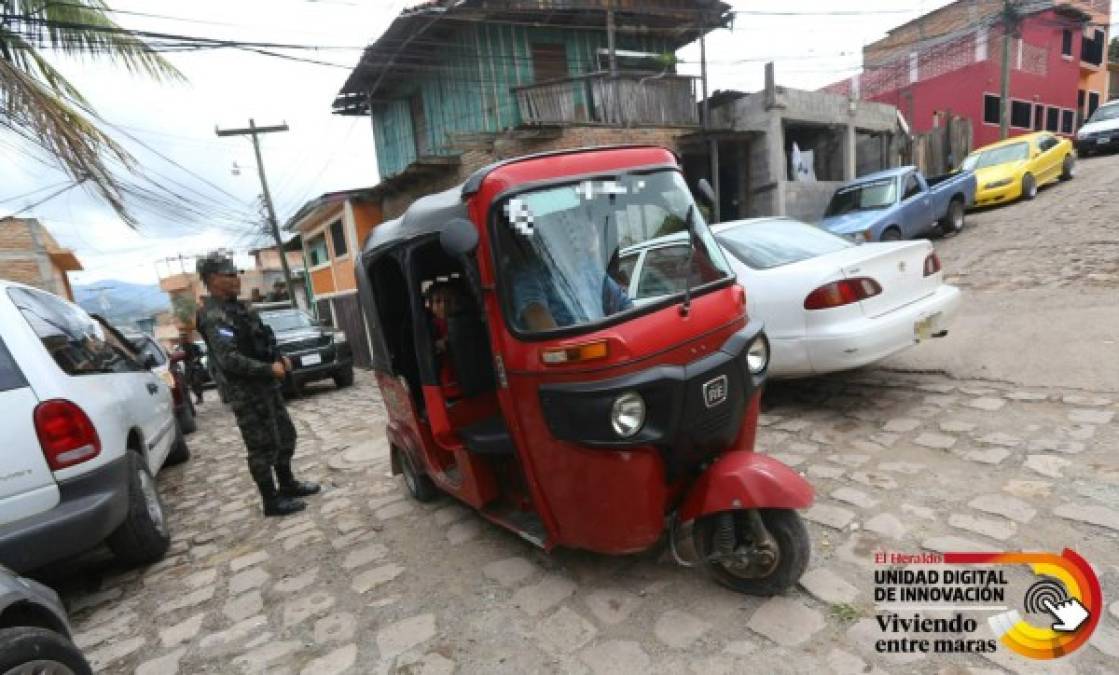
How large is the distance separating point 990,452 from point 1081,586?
1368 millimetres

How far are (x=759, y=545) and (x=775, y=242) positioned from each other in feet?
10.3

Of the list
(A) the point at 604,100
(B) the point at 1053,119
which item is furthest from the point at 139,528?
(B) the point at 1053,119

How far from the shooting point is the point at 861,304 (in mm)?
4008

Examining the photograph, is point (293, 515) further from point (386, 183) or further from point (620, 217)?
point (386, 183)

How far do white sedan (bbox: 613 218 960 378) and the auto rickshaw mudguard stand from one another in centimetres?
202

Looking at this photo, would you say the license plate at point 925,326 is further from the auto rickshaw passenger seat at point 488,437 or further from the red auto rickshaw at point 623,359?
the auto rickshaw passenger seat at point 488,437

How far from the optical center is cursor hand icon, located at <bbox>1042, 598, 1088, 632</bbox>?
2078mm

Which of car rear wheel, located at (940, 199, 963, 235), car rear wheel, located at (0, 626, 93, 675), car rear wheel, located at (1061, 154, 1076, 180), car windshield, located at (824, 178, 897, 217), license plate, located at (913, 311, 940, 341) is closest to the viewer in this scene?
car rear wheel, located at (0, 626, 93, 675)

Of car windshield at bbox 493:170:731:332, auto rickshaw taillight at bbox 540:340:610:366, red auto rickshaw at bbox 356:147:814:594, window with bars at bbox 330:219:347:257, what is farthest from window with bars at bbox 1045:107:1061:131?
auto rickshaw taillight at bbox 540:340:610:366

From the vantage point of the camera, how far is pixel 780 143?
43.7 feet

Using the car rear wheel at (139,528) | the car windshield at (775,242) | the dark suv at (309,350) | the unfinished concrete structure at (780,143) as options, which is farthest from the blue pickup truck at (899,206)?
the car rear wheel at (139,528)

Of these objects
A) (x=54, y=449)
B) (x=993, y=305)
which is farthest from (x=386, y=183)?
(x=993, y=305)

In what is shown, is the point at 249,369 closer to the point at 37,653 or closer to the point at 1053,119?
the point at 37,653

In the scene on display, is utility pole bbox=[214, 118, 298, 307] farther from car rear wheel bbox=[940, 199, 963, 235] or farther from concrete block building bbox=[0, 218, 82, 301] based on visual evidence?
car rear wheel bbox=[940, 199, 963, 235]
